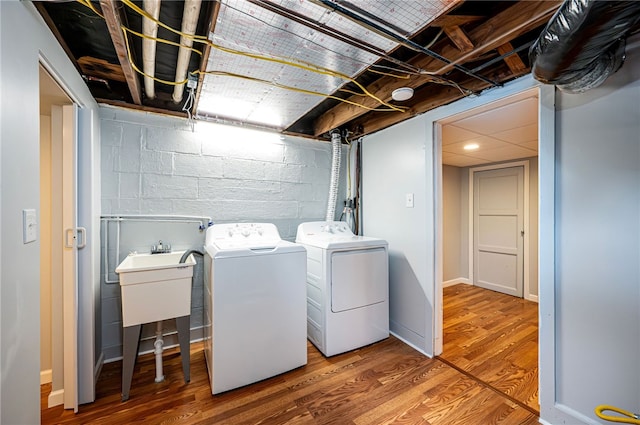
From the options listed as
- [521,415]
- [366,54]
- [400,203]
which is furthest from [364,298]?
[366,54]

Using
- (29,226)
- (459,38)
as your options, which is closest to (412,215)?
(459,38)

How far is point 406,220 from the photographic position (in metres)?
2.37

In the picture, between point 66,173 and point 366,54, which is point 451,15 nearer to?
point 366,54

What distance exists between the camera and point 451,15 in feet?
4.13

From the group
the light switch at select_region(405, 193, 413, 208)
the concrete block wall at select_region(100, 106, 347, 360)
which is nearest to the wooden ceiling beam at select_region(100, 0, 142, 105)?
the concrete block wall at select_region(100, 106, 347, 360)

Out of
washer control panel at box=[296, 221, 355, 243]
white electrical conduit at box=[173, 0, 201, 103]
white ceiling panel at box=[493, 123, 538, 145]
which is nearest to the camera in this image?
white electrical conduit at box=[173, 0, 201, 103]

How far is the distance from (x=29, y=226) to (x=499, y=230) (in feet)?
15.7

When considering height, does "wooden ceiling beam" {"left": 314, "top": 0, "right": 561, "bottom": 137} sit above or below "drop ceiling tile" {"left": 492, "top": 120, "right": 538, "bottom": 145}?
above

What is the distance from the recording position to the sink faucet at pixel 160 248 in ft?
6.89

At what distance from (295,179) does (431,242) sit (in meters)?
1.51

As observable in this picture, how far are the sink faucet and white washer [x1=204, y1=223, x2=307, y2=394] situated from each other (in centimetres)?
48

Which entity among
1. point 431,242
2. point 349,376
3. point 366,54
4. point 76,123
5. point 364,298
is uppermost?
point 366,54

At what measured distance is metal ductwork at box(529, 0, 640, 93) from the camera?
2.64ft

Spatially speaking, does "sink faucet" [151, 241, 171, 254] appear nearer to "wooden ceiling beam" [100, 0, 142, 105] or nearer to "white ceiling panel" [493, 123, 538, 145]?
"wooden ceiling beam" [100, 0, 142, 105]
